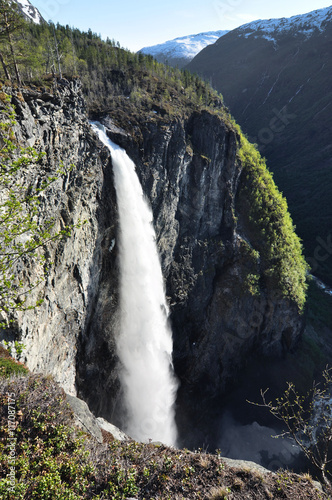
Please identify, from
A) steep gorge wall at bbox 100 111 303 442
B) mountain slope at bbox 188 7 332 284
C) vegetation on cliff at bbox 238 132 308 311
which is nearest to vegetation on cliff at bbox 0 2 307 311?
vegetation on cliff at bbox 238 132 308 311

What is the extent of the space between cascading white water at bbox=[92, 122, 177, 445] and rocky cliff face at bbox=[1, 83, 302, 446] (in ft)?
3.33

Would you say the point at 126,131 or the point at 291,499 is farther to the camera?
the point at 126,131

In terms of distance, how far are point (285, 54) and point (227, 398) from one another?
178315 millimetres

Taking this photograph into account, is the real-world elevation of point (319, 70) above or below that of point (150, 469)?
above

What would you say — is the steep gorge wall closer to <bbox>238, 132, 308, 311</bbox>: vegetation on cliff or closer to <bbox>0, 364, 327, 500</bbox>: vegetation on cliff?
<bbox>238, 132, 308, 311</bbox>: vegetation on cliff

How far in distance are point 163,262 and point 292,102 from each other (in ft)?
429

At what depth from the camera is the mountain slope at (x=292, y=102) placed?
78544 millimetres

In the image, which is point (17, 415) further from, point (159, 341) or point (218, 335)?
point (218, 335)

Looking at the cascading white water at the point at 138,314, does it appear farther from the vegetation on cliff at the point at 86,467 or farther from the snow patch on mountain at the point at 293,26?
the snow patch on mountain at the point at 293,26

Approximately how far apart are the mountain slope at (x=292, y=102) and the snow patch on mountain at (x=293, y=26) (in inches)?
29.3

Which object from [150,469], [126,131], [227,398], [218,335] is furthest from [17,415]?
[227,398]

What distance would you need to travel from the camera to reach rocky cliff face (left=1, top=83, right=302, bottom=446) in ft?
53.3

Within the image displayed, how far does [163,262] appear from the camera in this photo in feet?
102

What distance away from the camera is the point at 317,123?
348 ft
